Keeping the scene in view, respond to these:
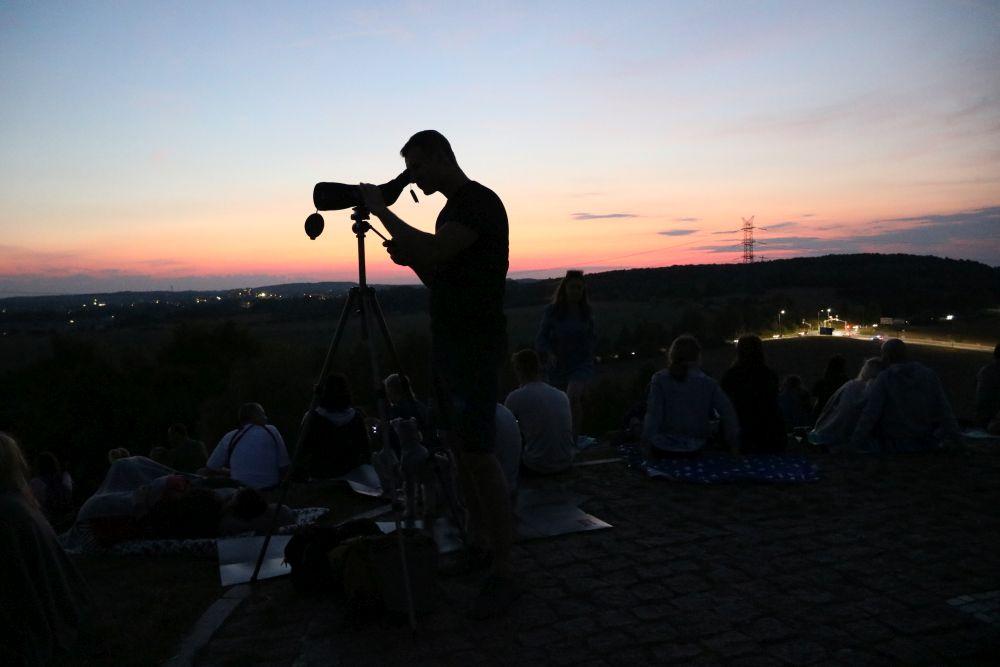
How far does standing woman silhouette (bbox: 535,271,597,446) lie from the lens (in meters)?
7.24

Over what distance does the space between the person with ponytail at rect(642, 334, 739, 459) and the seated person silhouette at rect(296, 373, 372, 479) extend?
106 inches

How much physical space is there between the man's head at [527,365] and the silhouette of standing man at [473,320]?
8.56 ft

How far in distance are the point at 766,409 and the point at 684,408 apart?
41.1 inches

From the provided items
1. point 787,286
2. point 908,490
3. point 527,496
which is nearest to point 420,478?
point 527,496

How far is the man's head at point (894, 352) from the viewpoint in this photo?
655cm

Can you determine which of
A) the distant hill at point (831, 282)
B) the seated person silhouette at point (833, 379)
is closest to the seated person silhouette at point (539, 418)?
the seated person silhouette at point (833, 379)

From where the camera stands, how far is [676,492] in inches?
216

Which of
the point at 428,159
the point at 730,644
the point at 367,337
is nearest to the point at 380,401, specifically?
the point at 367,337

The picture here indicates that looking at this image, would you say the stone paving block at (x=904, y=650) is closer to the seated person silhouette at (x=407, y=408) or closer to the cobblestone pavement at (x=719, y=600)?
the cobblestone pavement at (x=719, y=600)

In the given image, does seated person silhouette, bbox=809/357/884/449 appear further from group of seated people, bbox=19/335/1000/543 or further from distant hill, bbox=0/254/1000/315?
distant hill, bbox=0/254/1000/315

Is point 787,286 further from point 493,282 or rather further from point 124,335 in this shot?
point 493,282

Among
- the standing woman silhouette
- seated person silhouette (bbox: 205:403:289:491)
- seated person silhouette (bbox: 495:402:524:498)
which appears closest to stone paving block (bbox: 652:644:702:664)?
seated person silhouette (bbox: 495:402:524:498)

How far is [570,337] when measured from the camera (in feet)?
23.8

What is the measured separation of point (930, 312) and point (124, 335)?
47356mm
